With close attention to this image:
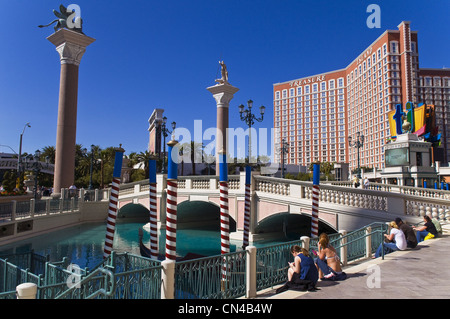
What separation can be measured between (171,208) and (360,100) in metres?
104

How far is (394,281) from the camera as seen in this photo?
752 centimetres

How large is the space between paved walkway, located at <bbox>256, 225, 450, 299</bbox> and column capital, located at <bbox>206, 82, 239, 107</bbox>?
21.1 m

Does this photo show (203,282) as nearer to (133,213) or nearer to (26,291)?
(26,291)

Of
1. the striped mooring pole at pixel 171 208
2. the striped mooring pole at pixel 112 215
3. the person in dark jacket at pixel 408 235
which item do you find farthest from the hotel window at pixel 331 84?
the striped mooring pole at pixel 171 208

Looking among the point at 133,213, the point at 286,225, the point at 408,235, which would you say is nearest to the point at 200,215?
the point at 133,213

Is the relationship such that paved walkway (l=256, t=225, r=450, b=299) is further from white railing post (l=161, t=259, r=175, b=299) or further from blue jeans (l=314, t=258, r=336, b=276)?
white railing post (l=161, t=259, r=175, b=299)

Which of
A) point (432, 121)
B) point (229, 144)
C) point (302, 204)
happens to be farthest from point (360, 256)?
point (432, 121)

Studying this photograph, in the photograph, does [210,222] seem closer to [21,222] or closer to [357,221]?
[21,222]

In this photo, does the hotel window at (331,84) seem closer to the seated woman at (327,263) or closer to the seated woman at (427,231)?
the seated woman at (427,231)

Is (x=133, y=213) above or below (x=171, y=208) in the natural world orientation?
below

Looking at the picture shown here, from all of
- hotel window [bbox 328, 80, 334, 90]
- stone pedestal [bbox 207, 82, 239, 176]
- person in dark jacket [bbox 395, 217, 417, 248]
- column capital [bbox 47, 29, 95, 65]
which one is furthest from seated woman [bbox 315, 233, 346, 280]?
hotel window [bbox 328, 80, 334, 90]

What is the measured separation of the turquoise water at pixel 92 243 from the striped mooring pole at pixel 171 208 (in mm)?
9008
